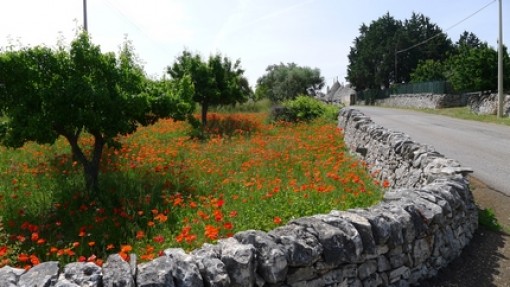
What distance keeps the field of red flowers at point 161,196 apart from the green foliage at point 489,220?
165cm

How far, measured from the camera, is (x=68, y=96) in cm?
758

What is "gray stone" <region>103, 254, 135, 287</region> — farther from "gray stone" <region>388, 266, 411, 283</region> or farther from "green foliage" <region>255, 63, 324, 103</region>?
"green foliage" <region>255, 63, 324, 103</region>

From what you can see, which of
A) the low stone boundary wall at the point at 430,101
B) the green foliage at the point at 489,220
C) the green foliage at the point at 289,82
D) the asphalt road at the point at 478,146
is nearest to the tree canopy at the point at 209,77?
the asphalt road at the point at 478,146

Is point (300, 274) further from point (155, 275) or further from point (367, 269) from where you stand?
point (155, 275)

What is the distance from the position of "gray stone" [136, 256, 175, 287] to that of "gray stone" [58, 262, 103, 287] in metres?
0.28

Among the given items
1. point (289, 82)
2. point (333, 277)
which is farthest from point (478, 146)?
point (289, 82)

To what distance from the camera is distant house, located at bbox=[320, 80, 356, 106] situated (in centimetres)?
6700

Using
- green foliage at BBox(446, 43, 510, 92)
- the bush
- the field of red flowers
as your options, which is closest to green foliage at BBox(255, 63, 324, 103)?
green foliage at BBox(446, 43, 510, 92)

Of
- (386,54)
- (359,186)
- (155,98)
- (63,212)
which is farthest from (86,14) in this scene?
(386,54)

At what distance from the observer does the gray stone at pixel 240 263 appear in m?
3.18

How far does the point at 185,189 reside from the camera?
307 inches

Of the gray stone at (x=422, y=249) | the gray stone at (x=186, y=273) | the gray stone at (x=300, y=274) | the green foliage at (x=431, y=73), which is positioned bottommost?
the gray stone at (x=422, y=249)

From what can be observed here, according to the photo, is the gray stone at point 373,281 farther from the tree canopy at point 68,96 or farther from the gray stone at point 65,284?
the tree canopy at point 68,96

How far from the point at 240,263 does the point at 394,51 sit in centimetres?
6427
